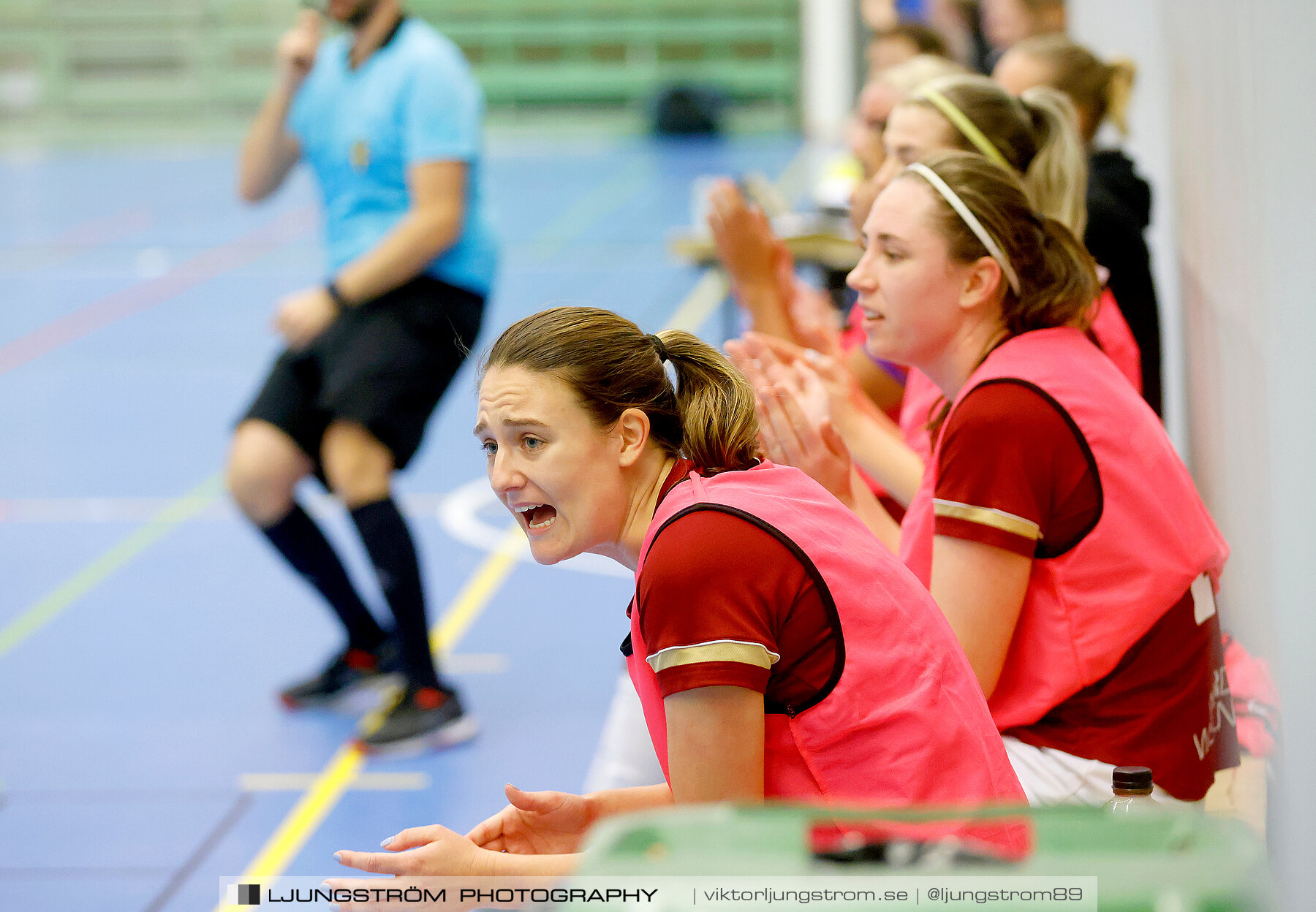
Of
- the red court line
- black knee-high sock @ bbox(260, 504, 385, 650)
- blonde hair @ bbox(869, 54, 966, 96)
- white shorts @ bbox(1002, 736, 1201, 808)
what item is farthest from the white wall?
the red court line

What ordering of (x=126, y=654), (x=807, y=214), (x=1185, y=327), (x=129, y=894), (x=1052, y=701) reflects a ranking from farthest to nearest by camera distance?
1. (x=807, y=214)
2. (x=126, y=654)
3. (x=1185, y=327)
4. (x=129, y=894)
5. (x=1052, y=701)

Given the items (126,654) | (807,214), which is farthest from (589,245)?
(126,654)

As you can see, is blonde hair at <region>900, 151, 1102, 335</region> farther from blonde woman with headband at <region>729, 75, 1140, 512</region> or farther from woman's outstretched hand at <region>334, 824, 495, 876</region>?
woman's outstretched hand at <region>334, 824, 495, 876</region>

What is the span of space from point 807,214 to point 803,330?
3.99 meters

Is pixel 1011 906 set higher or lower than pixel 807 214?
lower

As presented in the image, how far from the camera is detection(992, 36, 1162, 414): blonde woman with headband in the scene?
290cm

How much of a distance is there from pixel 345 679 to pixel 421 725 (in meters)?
0.49

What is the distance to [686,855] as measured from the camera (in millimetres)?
839

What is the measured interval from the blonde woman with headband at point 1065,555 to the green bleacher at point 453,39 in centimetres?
1903

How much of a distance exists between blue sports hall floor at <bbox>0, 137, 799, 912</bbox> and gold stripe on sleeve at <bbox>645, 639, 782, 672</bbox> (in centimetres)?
160

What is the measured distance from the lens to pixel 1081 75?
330 centimetres

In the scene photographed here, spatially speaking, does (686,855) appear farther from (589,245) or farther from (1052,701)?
(589,245)

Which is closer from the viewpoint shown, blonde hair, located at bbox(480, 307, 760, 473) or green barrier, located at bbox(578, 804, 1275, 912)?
green barrier, located at bbox(578, 804, 1275, 912)

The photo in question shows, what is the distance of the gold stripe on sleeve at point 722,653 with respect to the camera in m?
1.35
